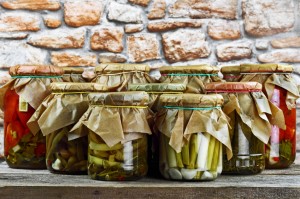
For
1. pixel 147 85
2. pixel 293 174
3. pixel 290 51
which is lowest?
pixel 293 174

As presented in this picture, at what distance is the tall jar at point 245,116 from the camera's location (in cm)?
125

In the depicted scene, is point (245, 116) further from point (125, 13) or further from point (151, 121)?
point (125, 13)

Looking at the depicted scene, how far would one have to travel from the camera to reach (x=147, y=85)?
1.29 metres

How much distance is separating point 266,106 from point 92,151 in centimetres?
39

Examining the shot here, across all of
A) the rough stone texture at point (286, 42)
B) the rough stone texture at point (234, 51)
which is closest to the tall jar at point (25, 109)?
the rough stone texture at point (234, 51)

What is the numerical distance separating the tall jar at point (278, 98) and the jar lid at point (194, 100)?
8.1 inches

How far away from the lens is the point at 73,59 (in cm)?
193

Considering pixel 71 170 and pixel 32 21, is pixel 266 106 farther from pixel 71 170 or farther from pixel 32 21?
pixel 32 21

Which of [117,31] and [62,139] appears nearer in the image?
[62,139]

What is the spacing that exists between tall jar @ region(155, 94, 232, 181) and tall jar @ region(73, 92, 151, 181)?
0.05 m

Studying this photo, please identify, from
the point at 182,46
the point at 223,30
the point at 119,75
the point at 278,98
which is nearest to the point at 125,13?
the point at 182,46

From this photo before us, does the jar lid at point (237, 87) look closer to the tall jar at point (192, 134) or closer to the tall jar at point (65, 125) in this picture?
the tall jar at point (192, 134)

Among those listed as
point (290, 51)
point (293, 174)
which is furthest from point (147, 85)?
point (290, 51)

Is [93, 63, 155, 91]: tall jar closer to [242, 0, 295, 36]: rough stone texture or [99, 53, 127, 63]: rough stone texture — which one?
[99, 53, 127, 63]: rough stone texture
